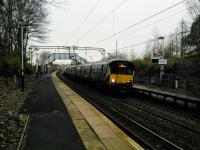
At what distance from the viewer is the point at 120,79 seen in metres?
23.5

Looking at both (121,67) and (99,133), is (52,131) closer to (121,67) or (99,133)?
(99,133)

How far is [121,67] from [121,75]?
64cm

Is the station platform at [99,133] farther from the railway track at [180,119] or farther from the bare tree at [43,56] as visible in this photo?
the bare tree at [43,56]

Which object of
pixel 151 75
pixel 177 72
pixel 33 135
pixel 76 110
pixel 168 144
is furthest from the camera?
pixel 151 75

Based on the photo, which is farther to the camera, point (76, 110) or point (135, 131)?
point (76, 110)

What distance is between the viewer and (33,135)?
10.3 meters

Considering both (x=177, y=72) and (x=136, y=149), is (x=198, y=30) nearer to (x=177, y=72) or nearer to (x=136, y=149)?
(x=177, y=72)

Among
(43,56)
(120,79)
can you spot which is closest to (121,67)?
(120,79)

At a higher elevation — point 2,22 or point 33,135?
point 2,22

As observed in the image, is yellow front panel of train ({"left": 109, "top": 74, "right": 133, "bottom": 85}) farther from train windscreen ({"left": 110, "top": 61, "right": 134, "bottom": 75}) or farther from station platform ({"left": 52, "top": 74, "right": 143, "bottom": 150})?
station platform ({"left": 52, "top": 74, "right": 143, "bottom": 150})

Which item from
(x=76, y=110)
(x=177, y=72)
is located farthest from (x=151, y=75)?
(x=76, y=110)

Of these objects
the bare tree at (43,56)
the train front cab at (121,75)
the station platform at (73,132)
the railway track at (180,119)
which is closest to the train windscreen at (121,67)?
the train front cab at (121,75)

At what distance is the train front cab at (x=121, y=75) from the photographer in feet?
76.3

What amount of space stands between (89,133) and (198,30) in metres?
37.8
